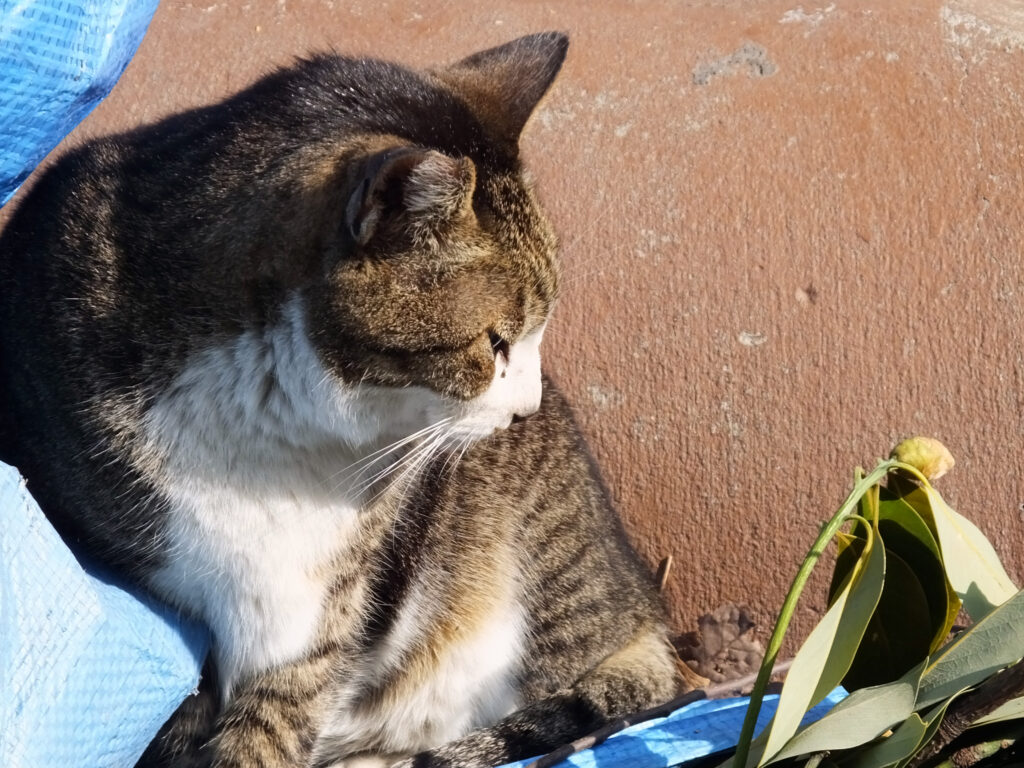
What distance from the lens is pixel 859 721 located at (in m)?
1.24

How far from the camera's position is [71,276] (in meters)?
1.55

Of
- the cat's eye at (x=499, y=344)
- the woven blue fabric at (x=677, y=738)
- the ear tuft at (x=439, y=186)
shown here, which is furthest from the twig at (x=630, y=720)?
the ear tuft at (x=439, y=186)

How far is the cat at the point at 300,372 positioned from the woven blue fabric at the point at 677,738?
0.24 m

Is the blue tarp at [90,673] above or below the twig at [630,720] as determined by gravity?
above

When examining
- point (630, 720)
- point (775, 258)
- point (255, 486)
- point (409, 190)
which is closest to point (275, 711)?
point (255, 486)

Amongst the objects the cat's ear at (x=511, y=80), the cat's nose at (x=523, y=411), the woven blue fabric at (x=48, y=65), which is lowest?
the cat's nose at (x=523, y=411)

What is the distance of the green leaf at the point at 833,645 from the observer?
3.97ft

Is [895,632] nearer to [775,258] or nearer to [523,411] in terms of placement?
[523,411]

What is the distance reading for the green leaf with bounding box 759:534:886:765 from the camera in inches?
47.7

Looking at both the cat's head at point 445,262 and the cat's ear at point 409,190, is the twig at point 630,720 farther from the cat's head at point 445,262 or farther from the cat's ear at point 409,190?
the cat's ear at point 409,190

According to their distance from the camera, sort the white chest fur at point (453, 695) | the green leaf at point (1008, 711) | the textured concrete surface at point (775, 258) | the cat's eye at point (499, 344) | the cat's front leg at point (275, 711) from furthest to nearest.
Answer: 1. the textured concrete surface at point (775, 258)
2. the white chest fur at point (453, 695)
3. the cat's front leg at point (275, 711)
4. the cat's eye at point (499, 344)
5. the green leaf at point (1008, 711)

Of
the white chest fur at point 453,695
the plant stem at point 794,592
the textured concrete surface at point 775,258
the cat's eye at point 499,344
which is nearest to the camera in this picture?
the plant stem at point 794,592

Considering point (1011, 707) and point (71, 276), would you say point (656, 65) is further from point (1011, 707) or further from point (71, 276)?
point (1011, 707)

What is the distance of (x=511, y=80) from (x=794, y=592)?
0.98m
